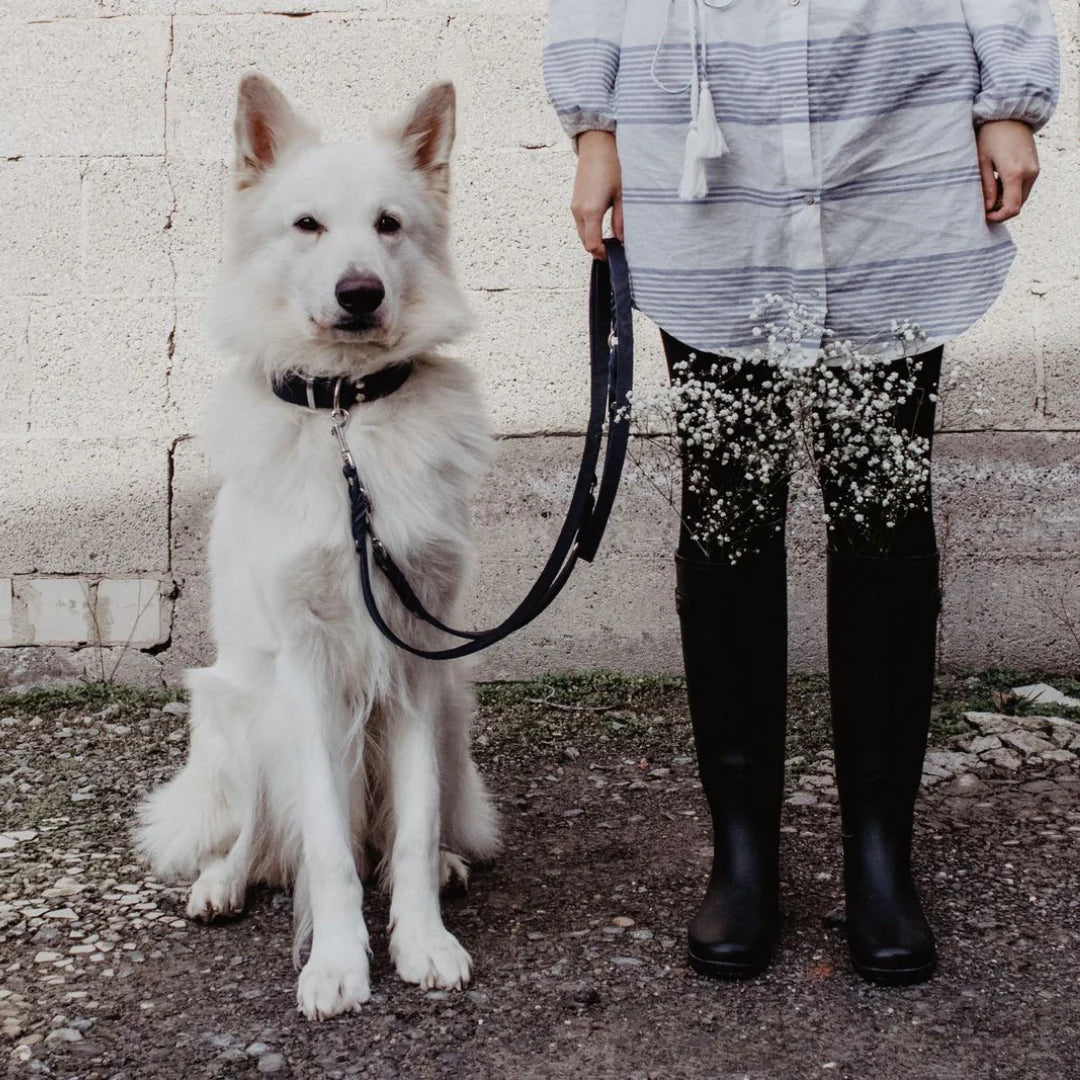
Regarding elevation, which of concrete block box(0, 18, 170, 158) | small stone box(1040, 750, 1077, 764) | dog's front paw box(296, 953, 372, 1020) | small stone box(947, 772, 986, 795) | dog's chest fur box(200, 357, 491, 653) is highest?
concrete block box(0, 18, 170, 158)

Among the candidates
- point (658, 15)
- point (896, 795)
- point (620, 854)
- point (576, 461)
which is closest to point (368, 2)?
point (576, 461)

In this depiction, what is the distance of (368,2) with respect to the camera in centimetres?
385

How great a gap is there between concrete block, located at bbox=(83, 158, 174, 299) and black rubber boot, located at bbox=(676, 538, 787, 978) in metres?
2.52

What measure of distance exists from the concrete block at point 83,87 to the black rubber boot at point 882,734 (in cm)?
293

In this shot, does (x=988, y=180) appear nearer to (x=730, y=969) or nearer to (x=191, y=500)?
(x=730, y=969)

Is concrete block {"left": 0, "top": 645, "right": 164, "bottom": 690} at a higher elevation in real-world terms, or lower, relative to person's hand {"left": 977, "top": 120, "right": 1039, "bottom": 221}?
lower

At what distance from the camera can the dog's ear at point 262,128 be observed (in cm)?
229

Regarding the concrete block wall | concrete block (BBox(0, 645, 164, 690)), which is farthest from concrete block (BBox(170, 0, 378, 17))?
concrete block (BBox(0, 645, 164, 690))

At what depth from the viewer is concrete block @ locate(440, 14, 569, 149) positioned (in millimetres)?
3859

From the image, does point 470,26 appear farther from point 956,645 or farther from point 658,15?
point 956,645

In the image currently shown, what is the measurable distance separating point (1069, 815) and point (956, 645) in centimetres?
112

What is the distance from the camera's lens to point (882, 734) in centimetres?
210

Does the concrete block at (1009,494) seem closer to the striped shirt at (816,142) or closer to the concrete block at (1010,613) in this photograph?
the concrete block at (1010,613)

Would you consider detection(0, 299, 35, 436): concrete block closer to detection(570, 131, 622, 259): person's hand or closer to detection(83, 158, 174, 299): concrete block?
detection(83, 158, 174, 299): concrete block
